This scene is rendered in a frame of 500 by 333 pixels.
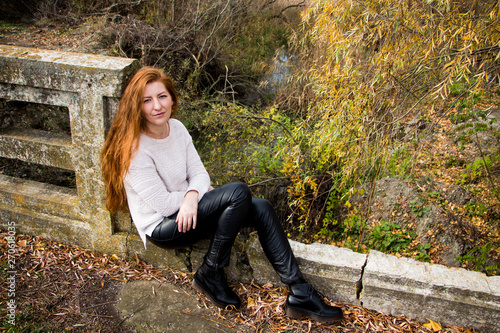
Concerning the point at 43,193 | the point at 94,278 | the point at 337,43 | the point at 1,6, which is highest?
the point at 337,43

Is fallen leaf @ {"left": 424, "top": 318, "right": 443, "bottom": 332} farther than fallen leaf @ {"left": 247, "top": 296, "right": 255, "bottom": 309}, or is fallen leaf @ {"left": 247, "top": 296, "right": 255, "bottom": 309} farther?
fallen leaf @ {"left": 247, "top": 296, "right": 255, "bottom": 309}

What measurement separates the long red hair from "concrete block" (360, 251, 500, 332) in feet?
5.54

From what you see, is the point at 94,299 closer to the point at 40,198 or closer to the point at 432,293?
the point at 40,198

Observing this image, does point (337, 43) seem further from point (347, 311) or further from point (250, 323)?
point (250, 323)

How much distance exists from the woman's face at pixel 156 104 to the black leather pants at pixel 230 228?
576 millimetres

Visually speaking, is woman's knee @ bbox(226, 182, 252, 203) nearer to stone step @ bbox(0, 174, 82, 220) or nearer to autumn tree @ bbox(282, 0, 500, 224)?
autumn tree @ bbox(282, 0, 500, 224)

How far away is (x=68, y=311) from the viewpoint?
2.14m

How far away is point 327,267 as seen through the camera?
2322 millimetres

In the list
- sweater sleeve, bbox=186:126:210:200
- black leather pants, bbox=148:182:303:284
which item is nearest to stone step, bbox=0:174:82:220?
black leather pants, bbox=148:182:303:284

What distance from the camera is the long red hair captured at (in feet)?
6.68

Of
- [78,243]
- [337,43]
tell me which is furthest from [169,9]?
[78,243]

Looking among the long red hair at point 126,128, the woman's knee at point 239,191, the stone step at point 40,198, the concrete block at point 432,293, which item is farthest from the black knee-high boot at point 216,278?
the stone step at point 40,198

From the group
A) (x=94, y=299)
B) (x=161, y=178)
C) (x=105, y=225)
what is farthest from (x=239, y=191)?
(x=94, y=299)

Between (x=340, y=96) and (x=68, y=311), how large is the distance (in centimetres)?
259
